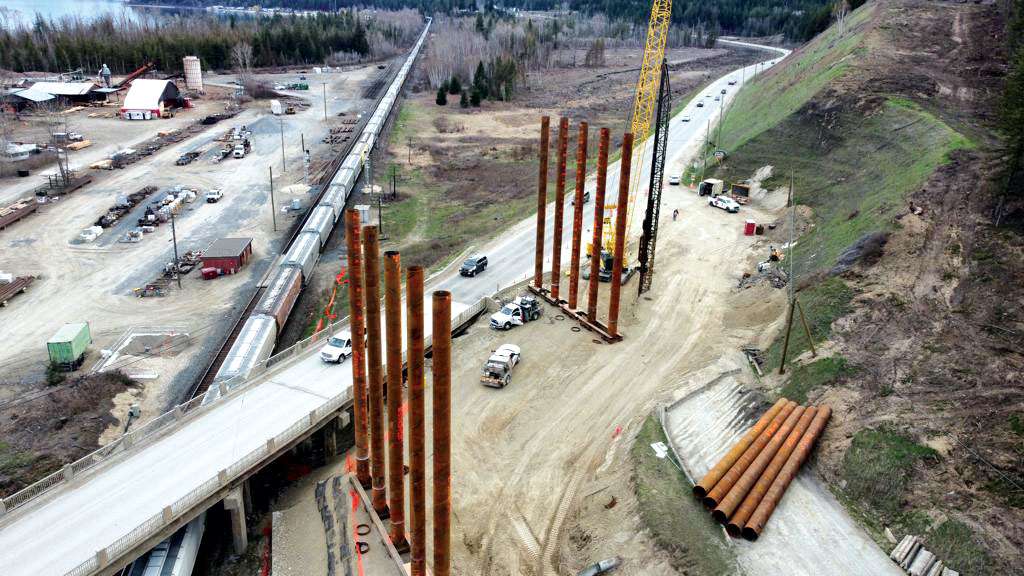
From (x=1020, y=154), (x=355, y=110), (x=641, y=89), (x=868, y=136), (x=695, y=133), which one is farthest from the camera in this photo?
(x=355, y=110)

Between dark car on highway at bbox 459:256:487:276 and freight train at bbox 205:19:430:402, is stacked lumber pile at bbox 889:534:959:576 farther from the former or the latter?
dark car on highway at bbox 459:256:487:276

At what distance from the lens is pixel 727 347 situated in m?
44.6

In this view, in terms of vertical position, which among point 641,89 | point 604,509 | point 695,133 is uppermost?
point 641,89

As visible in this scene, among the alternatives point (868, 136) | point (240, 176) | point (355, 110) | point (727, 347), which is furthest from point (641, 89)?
point (355, 110)

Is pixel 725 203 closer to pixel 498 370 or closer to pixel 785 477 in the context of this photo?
pixel 498 370

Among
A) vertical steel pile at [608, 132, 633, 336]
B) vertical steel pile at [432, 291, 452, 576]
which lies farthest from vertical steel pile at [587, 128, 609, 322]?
vertical steel pile at [432, 291, 452, 576]

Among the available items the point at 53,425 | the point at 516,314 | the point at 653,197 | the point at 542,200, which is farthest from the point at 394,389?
the point at 653,197

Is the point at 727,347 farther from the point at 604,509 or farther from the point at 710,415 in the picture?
the point at 604,509

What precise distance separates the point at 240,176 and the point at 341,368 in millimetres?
59777

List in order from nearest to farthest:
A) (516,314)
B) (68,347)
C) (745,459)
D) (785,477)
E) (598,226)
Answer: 1. (785,477)
2. (745,459)
3. (68,347)
4. (598,226)
5. (516,314)

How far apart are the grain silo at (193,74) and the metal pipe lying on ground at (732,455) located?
488 feet

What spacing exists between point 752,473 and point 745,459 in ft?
3.00

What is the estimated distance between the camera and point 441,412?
21625 millimetres

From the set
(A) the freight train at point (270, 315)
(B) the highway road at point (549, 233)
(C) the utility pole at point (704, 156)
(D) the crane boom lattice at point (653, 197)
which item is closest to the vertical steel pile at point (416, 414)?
(A) the freight train at point (270, 315)
